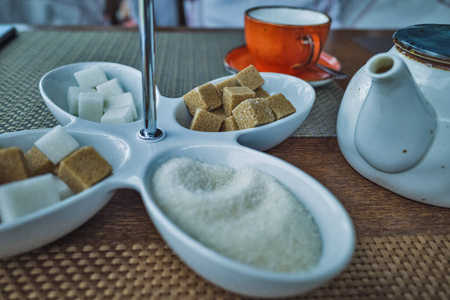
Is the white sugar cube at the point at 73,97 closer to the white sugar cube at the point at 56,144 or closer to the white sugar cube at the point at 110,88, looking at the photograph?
the white sugar cube at the point at 110,88

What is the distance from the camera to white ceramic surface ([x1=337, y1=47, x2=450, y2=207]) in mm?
427

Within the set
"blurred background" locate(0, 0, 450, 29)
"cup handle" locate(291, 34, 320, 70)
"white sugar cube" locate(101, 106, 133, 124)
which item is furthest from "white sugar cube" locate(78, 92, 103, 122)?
"blurred background" locate(0, 0, 450, 29)

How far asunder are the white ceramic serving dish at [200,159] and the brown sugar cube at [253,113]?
2 cm

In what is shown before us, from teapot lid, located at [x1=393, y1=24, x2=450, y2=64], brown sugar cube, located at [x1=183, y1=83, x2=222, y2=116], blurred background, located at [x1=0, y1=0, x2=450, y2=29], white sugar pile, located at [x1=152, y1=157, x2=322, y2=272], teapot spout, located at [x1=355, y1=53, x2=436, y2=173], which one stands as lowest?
blurred background, located at [x1=0, y1=0, x2=450, y2=29]

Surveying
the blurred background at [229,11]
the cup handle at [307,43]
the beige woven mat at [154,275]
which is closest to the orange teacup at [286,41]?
the cup handle at [307,43]

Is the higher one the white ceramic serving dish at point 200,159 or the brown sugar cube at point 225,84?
the brown sugar cube at point 225,84

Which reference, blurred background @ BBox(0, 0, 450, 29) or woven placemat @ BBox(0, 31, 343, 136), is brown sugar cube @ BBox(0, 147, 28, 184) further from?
blurred background @ BBox(0, 0, 450, 29)

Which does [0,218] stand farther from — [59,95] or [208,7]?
[208,7]

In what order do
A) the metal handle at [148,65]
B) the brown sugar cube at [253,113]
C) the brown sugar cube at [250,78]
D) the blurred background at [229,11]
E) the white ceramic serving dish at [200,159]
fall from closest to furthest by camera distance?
the white ceramic serving dish at [200,159]
the metal handle at [148,65]
the brown sugar cube at [253,113]
the brown sugar cube at [250,78]
the blurred background at [229,11]

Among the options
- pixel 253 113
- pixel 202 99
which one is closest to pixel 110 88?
pixel 202 99

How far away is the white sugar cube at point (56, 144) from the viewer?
1.44 ft

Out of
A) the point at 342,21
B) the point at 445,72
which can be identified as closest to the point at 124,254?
the point at 445,72

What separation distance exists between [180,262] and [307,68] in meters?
0.68

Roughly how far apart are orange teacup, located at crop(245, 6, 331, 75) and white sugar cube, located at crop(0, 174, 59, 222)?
586 mm
